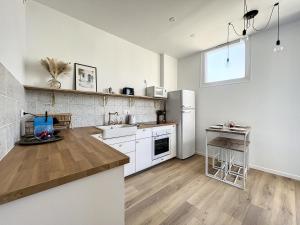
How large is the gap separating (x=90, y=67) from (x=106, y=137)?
133 centimetres

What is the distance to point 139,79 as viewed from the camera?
10.6 ft

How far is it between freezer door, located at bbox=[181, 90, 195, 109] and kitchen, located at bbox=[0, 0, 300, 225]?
3 cm

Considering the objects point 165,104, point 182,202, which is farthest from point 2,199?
point 165,104

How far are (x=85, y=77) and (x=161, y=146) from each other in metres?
1.98

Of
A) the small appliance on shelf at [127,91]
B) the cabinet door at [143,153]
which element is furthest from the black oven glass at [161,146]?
the small appliance on shelf at [127,91]

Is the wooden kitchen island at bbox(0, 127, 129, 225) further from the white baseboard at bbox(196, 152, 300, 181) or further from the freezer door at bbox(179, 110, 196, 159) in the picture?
the white baseboard at bbox(196, 152, 300, 181)

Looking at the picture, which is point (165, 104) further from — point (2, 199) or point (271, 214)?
point (2, 199)

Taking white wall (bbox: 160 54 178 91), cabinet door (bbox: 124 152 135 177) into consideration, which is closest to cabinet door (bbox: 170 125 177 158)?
cabinet door (bbox: 124 152 135 177)

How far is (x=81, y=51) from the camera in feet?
7.75

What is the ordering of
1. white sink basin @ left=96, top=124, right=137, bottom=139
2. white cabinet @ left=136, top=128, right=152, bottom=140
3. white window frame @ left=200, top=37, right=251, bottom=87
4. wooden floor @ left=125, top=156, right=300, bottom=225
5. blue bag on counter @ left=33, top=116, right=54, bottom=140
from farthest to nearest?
white window frame @ left=200, top=37, right=251, bottom=87 < white cabinet @ left=136, top=128, right=152, bottom=140 < white sink basin @ left=96, top=124, right=137, bottom=139 < wooden floor @ left=125, top=156, right=300, bottom=225 < blue bag on counter @ left=33, top=116, right=54, bottom=140

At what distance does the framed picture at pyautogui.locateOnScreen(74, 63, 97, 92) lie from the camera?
229 centimetres

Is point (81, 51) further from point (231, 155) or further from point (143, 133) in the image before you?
point (231, 155)

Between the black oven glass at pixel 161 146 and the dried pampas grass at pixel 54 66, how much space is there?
80.3 inches

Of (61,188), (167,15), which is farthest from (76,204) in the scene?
(167,15)
